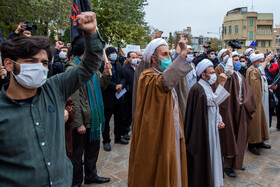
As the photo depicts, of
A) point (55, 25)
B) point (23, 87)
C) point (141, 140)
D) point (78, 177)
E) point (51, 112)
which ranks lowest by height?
point (78, 177)

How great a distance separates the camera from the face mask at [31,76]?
1.60 metres

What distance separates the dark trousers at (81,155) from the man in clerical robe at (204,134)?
157 cm

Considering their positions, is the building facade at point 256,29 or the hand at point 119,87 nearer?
the hand at point 119,87

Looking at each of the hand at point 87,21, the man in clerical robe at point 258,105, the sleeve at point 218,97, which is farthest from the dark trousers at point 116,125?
the hand at point 87,21

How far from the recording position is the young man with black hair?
5.00 feet

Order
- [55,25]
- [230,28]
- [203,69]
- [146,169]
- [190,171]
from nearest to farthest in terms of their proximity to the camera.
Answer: [146,169], [190,171], [203,69], [55,25], [230,28]

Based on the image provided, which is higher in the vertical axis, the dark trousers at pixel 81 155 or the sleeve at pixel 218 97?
the sleeve at pixel 218 97

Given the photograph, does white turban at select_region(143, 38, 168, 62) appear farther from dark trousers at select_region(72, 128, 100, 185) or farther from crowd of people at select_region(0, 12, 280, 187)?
dark trousers at select_region(72, 128, 100, 185)

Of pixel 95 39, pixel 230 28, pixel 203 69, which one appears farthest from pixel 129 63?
pixel 230 28

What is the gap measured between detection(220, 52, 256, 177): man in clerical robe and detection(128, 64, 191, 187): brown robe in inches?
76.1

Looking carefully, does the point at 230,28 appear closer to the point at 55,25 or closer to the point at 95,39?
the point at 55,25

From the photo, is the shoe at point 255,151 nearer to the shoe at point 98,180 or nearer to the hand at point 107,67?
the shoe at point 98,180

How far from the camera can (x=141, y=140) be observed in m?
2.71

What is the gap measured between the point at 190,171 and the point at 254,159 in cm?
268
